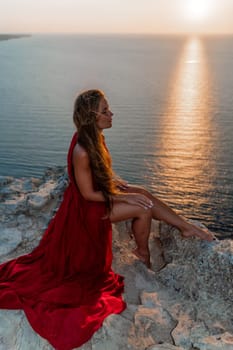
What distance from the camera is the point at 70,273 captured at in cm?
449

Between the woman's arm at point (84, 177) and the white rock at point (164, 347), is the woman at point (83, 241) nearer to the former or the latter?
the woman's arm at point (84, 177)

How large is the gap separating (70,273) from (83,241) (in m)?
0.36

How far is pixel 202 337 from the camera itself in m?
3.84

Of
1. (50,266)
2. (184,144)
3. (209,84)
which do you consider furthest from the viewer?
(209,84)

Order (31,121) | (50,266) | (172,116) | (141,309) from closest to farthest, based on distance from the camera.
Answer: (141,309)
(50,266)
(31,121)
(172,116)

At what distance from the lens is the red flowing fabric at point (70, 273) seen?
398 centimetres

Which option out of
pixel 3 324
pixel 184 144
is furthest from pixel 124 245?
pixel 184 144

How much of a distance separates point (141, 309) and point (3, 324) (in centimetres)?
133

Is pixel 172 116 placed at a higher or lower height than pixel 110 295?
higher

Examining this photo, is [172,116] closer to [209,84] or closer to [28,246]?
[209,84]

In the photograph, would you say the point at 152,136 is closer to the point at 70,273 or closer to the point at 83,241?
the point at 83,241

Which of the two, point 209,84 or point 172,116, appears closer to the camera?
point 172,116

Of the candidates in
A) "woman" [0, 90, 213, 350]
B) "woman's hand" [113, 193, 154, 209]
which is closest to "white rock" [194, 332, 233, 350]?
"woman" [0, 90, 213, 350]

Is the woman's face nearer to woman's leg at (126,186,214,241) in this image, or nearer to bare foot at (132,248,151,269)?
woman's leg at (126,186,214,241)
